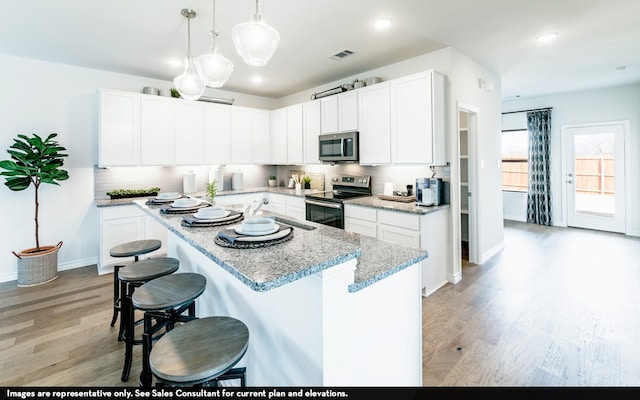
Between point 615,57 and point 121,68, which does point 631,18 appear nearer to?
point 615,57

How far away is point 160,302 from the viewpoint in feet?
5.41

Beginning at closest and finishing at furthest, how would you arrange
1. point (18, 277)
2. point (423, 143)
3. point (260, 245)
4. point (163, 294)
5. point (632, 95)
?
1. point (260, 245)
2. point (163, 294)
3. point (423, 143)
4. point (18, 277)
5. point (632, 95)

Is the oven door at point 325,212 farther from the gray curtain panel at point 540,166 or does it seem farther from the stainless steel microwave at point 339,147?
the gray curtain panel at point 540,166

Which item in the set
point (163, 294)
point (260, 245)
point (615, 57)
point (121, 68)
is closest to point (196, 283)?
point (163, 294)

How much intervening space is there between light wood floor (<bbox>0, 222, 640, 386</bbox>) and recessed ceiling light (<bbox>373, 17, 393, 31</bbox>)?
9.32ft

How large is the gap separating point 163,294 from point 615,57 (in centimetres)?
593

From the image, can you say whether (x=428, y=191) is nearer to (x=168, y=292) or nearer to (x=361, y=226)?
(x=361, y=226)

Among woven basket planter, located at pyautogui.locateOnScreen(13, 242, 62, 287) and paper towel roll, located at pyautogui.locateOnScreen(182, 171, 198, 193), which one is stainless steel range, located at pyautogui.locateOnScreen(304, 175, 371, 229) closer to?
paper towel roll, located at pyautogui.locateOnScreen(182, 171, 198, 193)

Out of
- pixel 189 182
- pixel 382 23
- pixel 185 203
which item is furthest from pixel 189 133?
pixel 382 23

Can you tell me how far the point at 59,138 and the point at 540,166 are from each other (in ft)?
28.8

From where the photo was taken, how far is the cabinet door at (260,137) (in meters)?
5.51

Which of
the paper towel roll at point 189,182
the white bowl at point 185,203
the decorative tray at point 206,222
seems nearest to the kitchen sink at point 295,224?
the decorative tray at point 206,222

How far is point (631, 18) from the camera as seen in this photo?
2.95 meters

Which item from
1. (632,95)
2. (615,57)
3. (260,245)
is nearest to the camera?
(260,245)
